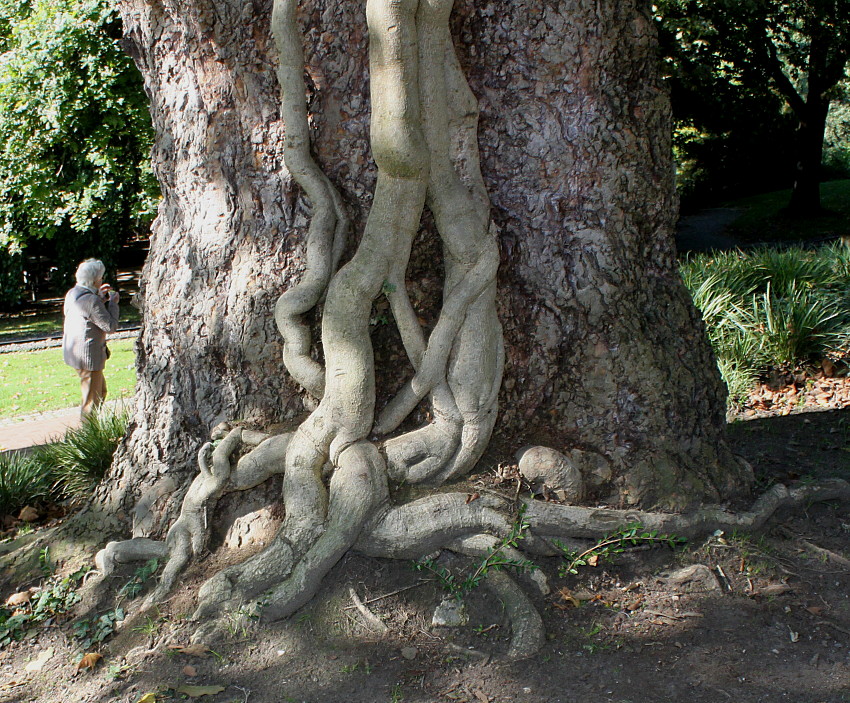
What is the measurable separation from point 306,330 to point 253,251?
0.52 m

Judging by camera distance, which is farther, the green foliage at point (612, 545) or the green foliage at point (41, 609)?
the green foliage at point (41, 609)

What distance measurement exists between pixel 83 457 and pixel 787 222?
23117 millimetres

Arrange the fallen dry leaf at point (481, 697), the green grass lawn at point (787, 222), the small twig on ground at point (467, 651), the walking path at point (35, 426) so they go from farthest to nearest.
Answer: the green grass lawn at point (787, 222)
the walking path at point (35, 426)
the small twig on ground at point (467, 651)
the fallen dry leaf at point (481, 697)

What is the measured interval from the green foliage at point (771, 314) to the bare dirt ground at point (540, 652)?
3.35m

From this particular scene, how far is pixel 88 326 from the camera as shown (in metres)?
8.02

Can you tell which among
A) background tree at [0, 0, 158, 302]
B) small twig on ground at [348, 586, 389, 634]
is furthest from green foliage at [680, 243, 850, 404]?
background tree at [0, 0, 158, 302]

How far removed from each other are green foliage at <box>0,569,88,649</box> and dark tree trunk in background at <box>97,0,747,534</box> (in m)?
0.45

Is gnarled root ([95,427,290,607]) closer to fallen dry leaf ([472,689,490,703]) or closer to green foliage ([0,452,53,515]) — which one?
fallen dry leaf ([472,689,490,703])

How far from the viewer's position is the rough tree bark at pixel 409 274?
3.52 m

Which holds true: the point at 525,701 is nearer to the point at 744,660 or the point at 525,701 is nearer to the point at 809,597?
the point at 744,660

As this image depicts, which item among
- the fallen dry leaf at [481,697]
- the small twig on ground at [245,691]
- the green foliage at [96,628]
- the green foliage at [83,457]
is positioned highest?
the green foliage at [83,457]

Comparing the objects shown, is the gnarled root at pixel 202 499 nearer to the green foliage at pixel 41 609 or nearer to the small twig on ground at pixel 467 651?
the green foliage at pixel 41 609

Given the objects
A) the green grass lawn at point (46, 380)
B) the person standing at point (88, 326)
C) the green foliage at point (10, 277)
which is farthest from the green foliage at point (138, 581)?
the green foliage at point (10, 277)

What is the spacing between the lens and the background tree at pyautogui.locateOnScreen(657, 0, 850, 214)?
16672 mm
